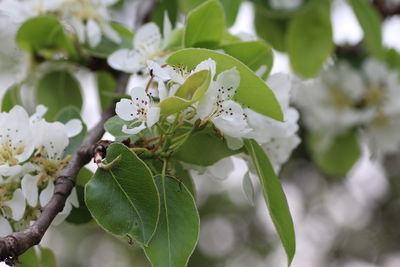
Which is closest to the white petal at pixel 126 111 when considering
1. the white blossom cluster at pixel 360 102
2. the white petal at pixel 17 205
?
the white petal at pixel 17 205

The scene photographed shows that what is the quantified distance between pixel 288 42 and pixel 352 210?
2.22 m

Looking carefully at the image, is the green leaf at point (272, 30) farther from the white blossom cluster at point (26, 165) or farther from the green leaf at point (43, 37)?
the white blossom cluster at point (26, 165)

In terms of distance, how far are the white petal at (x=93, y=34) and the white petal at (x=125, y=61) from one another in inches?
4.9

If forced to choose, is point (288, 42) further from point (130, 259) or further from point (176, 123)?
point (130, 259)

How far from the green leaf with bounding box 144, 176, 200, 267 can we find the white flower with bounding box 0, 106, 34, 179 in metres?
0.23

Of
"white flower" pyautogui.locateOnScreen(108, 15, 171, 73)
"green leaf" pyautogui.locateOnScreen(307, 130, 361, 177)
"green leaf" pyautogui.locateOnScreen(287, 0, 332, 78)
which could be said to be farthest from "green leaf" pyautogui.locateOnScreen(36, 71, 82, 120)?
"green leaf" pyautogui.locateOnScreen(307, 130, 361, 177)

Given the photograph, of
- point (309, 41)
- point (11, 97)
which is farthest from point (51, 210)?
point (309, 41)

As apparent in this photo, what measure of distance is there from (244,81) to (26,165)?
380 mm

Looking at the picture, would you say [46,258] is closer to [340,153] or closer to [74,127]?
[74,127]

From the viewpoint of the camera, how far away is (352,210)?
3.72 m

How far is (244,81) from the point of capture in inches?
36.7

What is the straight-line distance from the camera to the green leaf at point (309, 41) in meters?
1.71

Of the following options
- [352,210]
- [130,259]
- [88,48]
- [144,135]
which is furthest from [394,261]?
[144,135]

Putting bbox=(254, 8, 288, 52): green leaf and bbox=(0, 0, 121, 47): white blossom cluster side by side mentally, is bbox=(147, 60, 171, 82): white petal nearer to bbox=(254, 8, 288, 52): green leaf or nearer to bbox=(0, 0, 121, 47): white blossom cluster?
bbox=(0, 0, 121, 47): white blossom cluster
